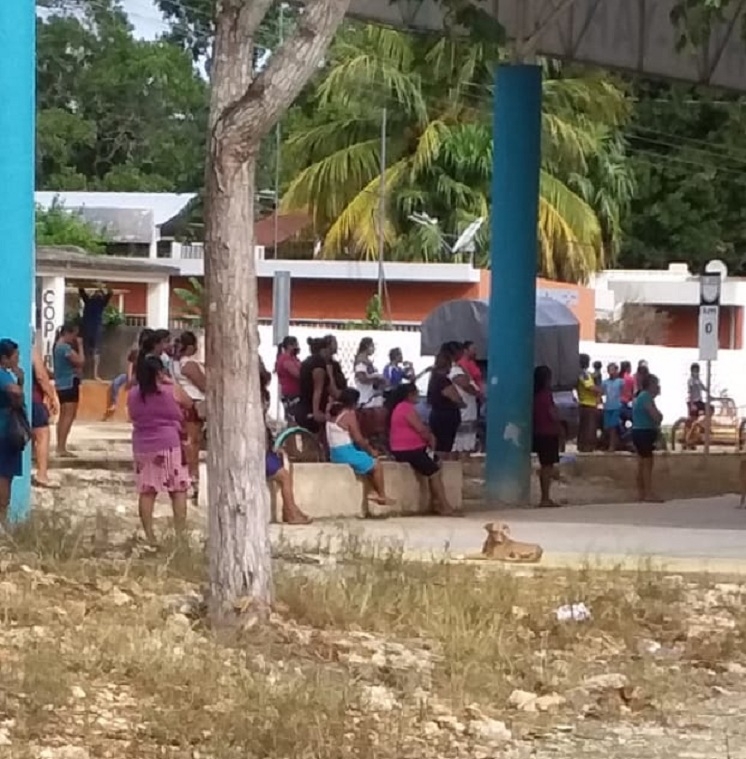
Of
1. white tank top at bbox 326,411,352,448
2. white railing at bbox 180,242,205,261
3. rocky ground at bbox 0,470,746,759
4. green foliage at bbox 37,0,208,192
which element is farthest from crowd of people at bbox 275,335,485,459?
green foliage at bbox 37,0,208,192

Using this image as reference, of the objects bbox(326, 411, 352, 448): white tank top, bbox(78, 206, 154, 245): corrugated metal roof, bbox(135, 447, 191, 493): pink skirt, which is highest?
bbox(78, 206, 154, 245): corrugated metal roof

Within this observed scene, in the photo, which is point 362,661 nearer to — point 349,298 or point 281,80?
point 281,80

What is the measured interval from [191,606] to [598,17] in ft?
47.1

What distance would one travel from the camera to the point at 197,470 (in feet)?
52.3

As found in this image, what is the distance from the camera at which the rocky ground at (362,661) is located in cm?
750

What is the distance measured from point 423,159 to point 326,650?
31.8 meters

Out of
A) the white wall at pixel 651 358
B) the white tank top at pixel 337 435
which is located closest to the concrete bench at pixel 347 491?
the white tank top at pixel 337 435

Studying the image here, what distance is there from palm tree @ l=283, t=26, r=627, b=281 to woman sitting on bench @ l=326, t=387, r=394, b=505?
76.1ft

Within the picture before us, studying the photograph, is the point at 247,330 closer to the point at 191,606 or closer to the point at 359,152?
the point at 191,606

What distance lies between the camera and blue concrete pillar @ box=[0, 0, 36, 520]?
1384 centimetres

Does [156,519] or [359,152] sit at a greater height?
[359,152]

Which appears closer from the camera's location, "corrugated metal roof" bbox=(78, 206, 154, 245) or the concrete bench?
the concrete bench

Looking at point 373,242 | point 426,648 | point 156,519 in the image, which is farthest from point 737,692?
point 373,242

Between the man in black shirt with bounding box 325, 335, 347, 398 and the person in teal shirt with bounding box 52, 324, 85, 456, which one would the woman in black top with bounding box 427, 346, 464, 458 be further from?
the person in teal shirt with bounding box 52, 324, 85, 456
